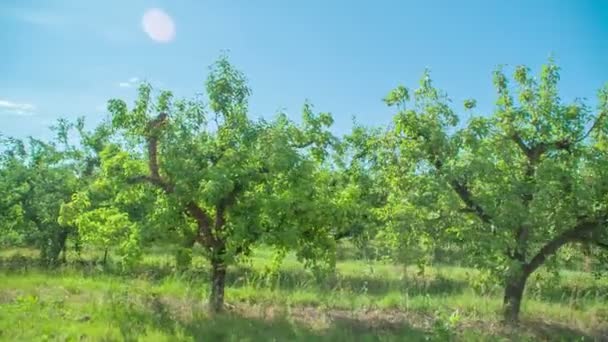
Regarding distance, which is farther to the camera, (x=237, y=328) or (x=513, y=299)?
(x=513, y=299)

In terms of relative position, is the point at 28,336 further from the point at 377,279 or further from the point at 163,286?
the point at 377,279

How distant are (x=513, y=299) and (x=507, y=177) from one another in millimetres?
2963

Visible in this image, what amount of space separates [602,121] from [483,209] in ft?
11.4

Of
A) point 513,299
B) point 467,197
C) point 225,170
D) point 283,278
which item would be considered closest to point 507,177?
point 467,197

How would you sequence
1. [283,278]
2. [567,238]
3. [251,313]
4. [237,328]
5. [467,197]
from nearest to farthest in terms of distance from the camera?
[237,328], [251,313], [567,238], [467,197], [283,278]

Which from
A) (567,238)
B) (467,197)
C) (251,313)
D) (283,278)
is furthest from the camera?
(283,278)

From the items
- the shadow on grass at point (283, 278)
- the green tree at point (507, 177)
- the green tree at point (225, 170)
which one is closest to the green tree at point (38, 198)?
the shadow on grass at point (283, 278)

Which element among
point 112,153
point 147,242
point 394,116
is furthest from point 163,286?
point 394,116

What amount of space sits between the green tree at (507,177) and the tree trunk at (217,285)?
4.14 m

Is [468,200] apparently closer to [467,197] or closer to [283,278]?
[467,197]

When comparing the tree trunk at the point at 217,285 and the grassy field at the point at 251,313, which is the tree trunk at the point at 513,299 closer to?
the grassy field at the point at 251,313

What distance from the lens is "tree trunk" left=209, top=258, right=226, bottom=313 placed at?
1128 cm

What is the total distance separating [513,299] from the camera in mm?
12289

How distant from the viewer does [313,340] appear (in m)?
9.86
